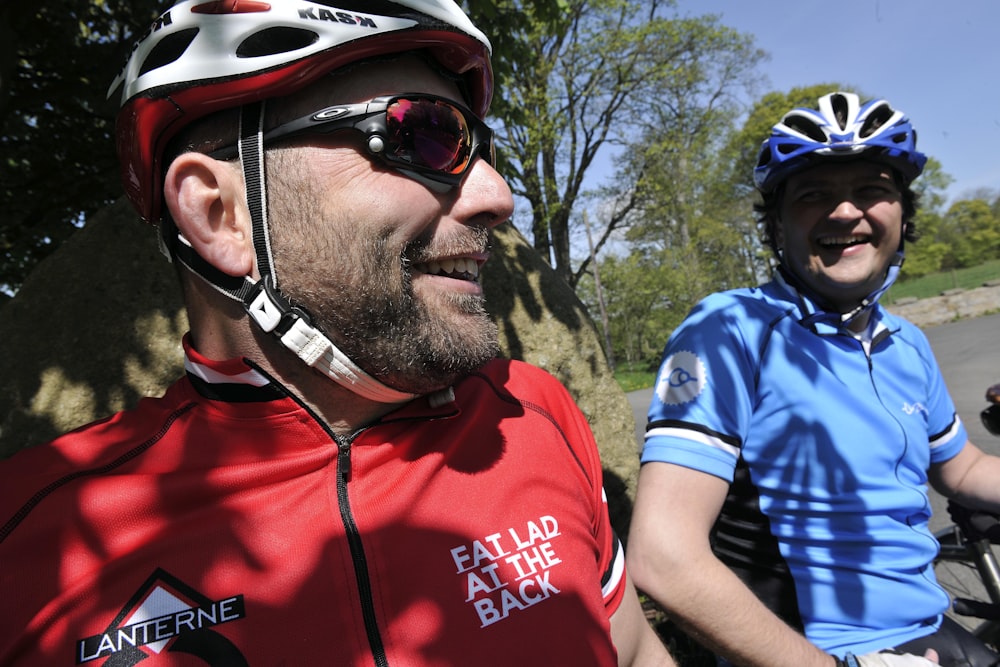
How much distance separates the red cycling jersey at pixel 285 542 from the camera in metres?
1.16

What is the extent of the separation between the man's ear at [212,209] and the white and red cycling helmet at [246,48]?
0.50 feet

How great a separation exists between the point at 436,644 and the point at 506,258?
3.24m

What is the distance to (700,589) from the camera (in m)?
1.88

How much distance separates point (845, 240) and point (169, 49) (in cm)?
279

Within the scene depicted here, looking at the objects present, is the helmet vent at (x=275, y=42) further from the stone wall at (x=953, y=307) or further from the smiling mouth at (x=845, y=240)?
the stone wall at (x=953, y=307)

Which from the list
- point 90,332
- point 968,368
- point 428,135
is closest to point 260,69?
point 428,135

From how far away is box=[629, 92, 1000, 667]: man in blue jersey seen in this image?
76.7 inches

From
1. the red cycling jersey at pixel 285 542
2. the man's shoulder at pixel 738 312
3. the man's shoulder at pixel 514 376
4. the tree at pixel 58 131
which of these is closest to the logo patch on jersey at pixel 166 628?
the red cycling jersey at pixel 285 542

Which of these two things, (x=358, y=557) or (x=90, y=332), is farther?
(x=90, y=332)

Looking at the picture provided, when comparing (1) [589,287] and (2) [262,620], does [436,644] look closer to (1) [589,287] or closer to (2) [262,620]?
(2) [262,620]

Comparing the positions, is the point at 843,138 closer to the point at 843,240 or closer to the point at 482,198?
the point at 843,240

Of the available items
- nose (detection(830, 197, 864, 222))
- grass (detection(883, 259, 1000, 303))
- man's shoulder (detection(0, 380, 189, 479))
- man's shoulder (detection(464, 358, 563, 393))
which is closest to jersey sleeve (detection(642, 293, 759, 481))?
man's shoulder (detection(464, 358, 563, 393))

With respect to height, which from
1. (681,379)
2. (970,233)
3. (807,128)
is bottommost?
(970,233)

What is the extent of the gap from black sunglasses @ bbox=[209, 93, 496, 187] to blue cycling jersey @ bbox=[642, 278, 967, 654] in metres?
1.27
